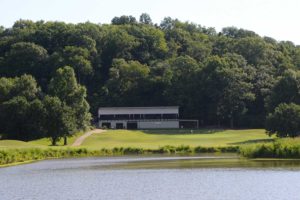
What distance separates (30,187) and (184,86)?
100874 millimetres

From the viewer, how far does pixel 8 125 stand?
112312 millimetres

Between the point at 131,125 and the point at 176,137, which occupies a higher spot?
the point at 131,125

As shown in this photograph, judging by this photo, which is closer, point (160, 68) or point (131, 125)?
point (131, 125)

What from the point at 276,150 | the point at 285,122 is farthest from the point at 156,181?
the point at 285,122

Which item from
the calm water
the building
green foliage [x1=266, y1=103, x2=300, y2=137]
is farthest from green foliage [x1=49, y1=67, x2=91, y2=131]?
the calm water

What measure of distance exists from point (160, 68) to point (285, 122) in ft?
194

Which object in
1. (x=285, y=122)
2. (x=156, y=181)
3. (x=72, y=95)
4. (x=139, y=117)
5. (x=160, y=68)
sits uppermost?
(x=160, y=68)

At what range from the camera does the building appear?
14225cm

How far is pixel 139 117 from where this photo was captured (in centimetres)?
14300

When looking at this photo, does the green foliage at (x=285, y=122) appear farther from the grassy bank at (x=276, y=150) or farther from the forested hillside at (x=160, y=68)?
the grassy bank at (x=276, y=150)

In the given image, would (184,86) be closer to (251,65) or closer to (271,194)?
(251,65)

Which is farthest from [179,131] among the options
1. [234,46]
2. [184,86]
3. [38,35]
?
[38,35]

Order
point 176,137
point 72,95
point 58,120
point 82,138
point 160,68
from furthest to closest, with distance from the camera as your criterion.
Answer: point 160,68 → point 176,137 → point 82,138 → point 72,95 → point 58,120

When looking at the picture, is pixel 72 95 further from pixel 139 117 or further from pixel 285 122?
pixel 139 117
